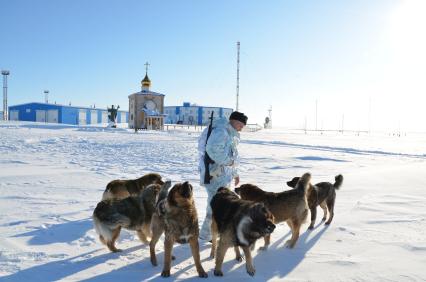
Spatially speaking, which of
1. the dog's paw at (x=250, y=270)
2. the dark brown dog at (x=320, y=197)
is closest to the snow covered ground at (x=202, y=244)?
the dog's paw at (x=250, y=270)

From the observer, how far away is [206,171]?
6094 millimetres

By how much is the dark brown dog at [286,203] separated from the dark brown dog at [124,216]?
1.54 m

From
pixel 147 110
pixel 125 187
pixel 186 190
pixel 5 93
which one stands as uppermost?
pixel 5 93

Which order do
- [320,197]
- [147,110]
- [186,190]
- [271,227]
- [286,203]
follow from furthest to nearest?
1. [147,110]
2. [320,197]
3. [286,203]
4. [186,190]
5. [271,227]

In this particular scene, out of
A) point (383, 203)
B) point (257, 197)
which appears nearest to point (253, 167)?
point (383, 203)

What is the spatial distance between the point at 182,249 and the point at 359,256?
2.72 m

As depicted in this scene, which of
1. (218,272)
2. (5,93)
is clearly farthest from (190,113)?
(218,272)

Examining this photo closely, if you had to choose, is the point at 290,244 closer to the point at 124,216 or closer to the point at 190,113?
the point at 124,216

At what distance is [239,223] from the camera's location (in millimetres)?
4535

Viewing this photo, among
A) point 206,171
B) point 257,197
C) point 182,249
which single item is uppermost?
point 206,171

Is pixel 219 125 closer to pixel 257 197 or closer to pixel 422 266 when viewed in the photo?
pixel 257 197

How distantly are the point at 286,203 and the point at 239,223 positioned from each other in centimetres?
180

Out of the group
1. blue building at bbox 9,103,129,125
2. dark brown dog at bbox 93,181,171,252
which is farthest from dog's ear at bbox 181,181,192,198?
blue building at bbox 9,103,129,125

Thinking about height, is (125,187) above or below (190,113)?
below
